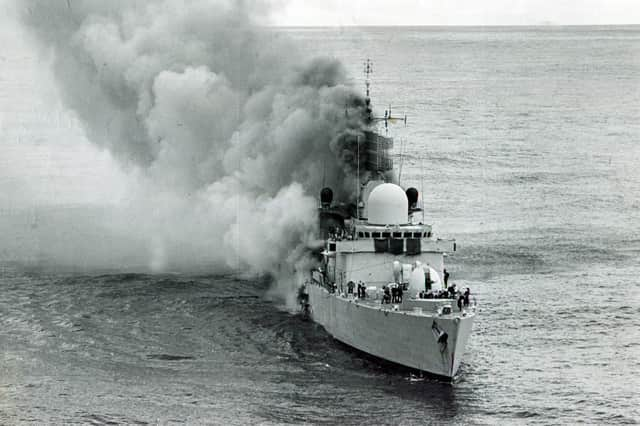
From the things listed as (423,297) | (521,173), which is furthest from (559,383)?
(521,173)

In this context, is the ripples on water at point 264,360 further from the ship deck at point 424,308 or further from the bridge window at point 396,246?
the bridge window at point 396,246

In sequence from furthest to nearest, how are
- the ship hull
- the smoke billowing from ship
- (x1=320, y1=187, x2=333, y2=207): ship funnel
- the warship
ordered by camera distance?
the smoke billowing from ship, (x1=320, y1=187, x2=333, y2=207): ship funnel, the warship, the ship hull

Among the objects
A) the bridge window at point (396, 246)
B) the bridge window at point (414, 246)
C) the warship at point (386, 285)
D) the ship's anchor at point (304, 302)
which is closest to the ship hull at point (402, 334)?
the warship at point (386, 285)

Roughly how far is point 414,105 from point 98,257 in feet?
265

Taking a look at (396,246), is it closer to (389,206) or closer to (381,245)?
(381,245)

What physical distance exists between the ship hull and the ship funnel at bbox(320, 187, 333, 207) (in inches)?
362

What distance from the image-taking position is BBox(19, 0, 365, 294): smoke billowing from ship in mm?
68562

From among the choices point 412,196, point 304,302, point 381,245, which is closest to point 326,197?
point 412,196

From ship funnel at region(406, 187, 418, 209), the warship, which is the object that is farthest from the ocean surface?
ship funnel at region(406, 187, 418, 209)

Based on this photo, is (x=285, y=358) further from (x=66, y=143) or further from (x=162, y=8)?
(x=66, y=143)

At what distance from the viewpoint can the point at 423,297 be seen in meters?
48.6

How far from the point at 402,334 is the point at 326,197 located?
15438mm

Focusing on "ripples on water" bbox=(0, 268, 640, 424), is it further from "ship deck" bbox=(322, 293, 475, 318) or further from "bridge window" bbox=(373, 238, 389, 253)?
"bridge window" bbox=(373, 238, 389, 253)

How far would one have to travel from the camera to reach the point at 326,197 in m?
61.8
